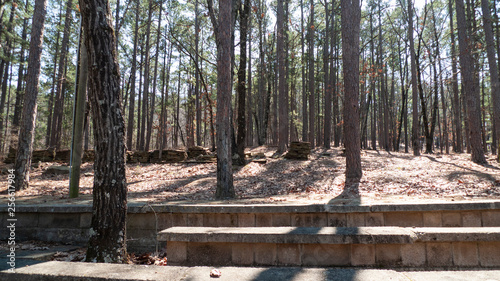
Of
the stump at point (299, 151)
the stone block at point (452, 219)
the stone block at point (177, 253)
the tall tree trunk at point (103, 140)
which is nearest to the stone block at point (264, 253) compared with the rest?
the stone block at point (177, 253)

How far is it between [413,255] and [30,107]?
11.2 m

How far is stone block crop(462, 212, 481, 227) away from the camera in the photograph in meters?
4.46

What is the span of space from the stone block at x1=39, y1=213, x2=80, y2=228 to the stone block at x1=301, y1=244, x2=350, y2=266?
4.32 meters

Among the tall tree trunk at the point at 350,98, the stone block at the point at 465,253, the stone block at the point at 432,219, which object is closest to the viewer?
the stone block at the point at 465,253

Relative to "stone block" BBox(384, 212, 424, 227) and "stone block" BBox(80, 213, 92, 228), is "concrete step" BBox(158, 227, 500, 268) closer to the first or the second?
"stone block" BBox(384, 212, 424, 227)

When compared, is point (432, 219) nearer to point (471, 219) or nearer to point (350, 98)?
point (471, 219)

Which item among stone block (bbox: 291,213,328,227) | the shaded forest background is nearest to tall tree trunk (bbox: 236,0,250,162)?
the shaded forest background

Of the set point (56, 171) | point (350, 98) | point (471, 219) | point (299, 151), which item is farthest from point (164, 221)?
point (56, 171)

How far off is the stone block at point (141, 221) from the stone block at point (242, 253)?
2.19m

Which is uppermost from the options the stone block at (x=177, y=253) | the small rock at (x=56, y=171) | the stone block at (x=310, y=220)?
the small rock at (x=56, y=171)

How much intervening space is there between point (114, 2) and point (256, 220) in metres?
22.2

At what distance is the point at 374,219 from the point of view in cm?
465

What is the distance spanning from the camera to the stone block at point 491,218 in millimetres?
4418

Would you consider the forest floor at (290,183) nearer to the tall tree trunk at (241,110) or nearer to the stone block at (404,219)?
the tall tree trunk at (241,110)
